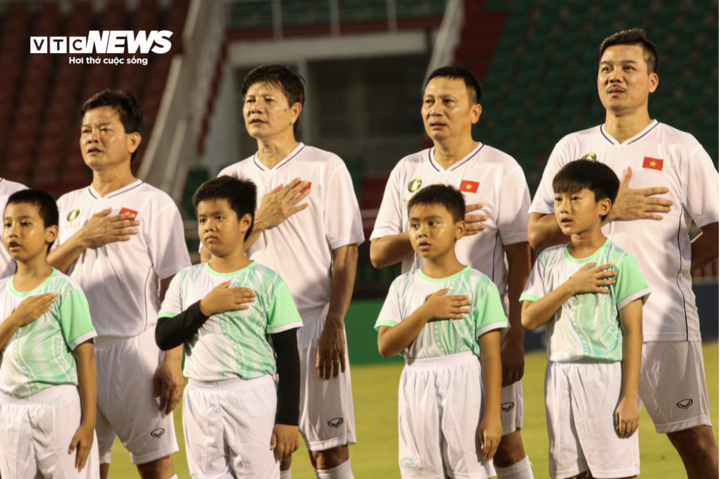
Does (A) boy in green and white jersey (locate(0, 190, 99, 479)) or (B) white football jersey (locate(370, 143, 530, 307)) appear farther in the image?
(B) white football jersey (locate(370, 143, 530, 307))

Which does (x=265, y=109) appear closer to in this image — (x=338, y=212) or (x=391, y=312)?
(x=338, y=212)

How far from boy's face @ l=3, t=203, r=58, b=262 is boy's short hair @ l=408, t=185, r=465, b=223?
1392 millimetres

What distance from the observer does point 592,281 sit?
3002 millimetres

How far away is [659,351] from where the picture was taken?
10.8ft

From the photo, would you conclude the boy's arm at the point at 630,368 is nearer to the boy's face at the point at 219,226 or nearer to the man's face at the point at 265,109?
the boy's face at the point at 219,226

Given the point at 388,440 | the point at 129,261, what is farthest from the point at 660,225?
the point at 388,440

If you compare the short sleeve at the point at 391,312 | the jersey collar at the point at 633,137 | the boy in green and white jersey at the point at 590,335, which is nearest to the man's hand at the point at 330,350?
the short sleeve at the point at 391,312

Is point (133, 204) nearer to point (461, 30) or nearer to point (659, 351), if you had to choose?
A: point (659, 351)

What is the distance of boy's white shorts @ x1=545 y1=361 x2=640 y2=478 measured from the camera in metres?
2.97

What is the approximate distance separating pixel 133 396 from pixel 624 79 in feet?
7.61

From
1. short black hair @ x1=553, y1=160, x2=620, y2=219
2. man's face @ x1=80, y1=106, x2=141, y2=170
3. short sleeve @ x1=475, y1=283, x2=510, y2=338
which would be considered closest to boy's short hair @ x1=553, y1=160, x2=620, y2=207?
short black hair @ x1=553, y1=160, x2=620, y2=219

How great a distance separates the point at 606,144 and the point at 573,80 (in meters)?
11.1

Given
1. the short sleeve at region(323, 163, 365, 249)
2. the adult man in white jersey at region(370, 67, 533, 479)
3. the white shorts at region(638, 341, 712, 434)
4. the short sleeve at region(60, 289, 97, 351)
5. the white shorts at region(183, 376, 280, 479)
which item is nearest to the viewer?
the white shorts at region(183, 376, 280, 479)

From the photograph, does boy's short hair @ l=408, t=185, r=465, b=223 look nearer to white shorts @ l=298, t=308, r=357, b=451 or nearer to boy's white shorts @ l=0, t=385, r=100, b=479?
white shorts @ l=298, t=308, r=357, b=451
